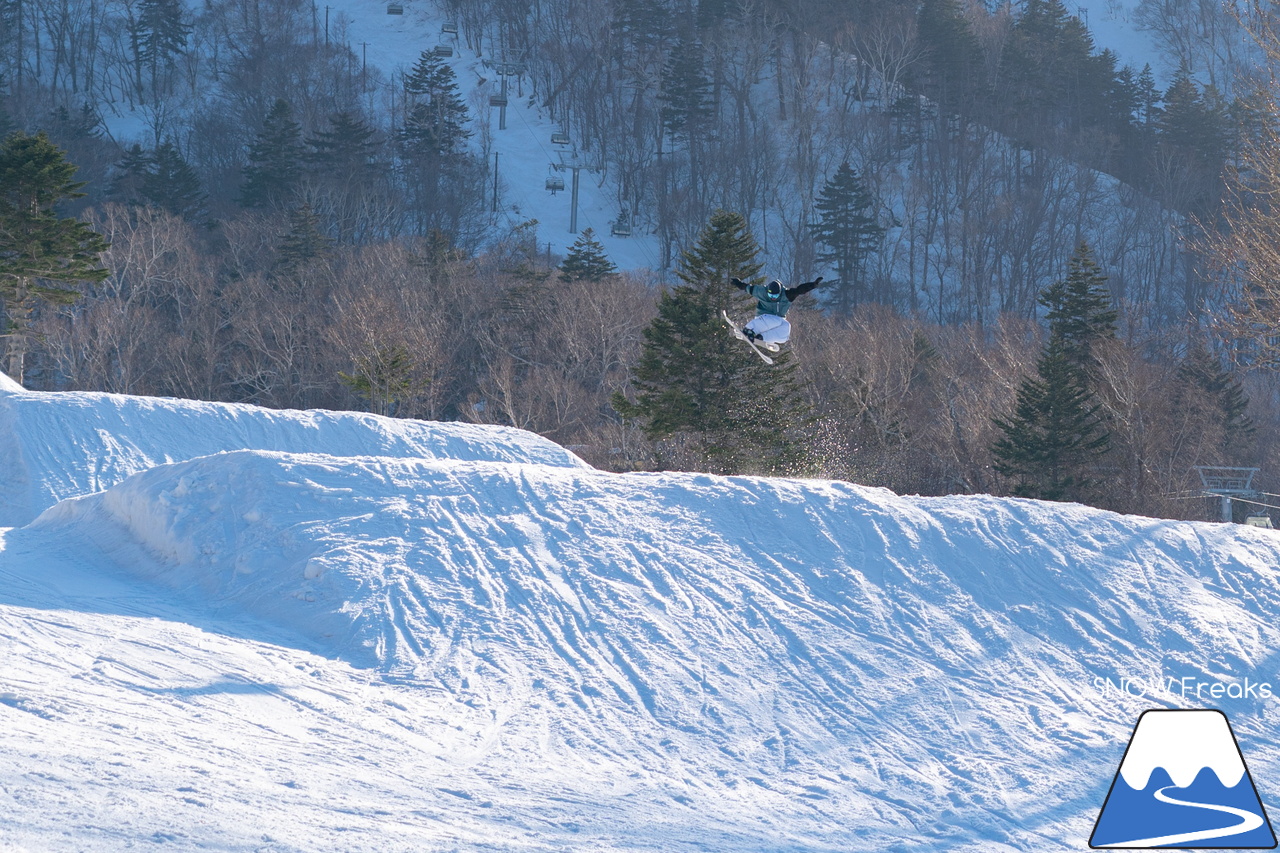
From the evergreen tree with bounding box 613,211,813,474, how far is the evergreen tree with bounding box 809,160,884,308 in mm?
34245

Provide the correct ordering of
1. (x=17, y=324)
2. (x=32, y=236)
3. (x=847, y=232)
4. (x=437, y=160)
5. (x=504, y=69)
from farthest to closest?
(x=504, y=69), (x=437, y=160), (x=847, y=232), (x=17, y=324), (x=32, y=236)

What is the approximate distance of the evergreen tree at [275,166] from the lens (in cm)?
6166

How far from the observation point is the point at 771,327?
12125 millimetres

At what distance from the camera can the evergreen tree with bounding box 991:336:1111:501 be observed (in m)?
33.2

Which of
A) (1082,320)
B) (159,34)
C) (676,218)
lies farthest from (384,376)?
(159,34)

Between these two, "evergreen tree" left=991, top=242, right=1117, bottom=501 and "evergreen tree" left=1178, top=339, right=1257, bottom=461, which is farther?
"evergreen tree" left=1178, top=339, right=1257, bottom=461

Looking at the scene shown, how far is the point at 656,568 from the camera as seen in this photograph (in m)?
13.4

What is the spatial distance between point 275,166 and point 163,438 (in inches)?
1699

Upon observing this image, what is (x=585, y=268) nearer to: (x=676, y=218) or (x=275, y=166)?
(x=676, y=218)

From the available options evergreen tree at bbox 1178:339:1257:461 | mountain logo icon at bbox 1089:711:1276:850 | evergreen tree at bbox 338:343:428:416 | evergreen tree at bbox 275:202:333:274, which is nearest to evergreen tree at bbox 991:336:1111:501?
evergreen tree at bbox 1178:339:1257:461

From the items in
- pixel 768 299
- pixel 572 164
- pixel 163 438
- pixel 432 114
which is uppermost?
pixel 432 114

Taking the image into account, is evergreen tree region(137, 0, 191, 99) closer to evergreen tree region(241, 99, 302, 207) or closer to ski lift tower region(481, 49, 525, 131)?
evergreen tree region(241, 99, 302, 207)

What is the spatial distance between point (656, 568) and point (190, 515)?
6145 millimetres

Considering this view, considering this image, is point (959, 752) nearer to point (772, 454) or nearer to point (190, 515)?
point (190, 515)
